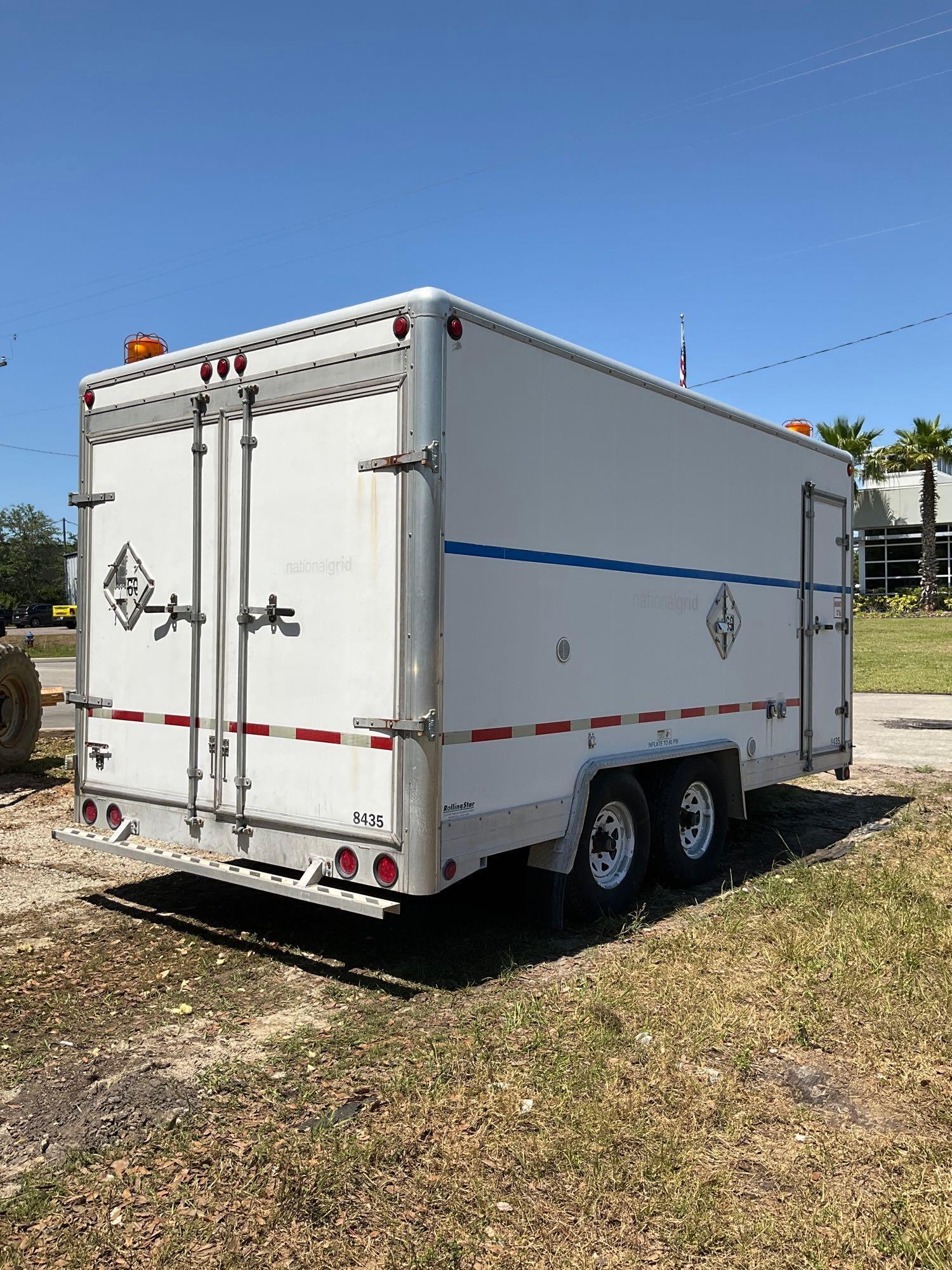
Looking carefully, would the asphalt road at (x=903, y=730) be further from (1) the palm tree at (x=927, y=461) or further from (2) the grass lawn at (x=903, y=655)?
(1) the palm tree at (x=927, y=461)

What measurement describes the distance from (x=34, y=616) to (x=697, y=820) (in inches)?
2287

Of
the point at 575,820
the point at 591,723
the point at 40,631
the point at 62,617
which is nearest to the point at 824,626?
the point at 591,723

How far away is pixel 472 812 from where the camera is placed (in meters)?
5.41

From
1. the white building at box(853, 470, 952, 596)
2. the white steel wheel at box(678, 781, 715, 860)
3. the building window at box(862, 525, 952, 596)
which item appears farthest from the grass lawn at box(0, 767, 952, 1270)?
the building window at box(862, 525, 952, 596)

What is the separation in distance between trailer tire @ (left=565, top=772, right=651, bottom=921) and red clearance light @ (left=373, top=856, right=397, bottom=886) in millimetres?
1426

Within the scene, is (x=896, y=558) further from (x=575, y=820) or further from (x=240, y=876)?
(x=240, y=876)

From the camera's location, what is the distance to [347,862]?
5359 mm

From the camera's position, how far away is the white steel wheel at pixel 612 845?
6570 mm

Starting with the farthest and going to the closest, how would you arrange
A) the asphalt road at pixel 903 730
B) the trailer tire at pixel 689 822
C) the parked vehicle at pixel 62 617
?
the parked vehicle at pixel 62 617
the asphalt road at pixel 903 730
the trailer tire at pixel 689 822

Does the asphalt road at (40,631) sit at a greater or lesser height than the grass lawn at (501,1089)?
greater

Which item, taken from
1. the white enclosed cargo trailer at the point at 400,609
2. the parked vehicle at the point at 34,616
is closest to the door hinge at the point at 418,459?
the white enclosed cargo trailer at the point at 400,609

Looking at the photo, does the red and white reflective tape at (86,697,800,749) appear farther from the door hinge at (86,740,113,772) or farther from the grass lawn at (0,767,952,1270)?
the grass lawn at (0,767,952,1270)

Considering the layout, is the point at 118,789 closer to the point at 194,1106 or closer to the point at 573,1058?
the point at 194,1106

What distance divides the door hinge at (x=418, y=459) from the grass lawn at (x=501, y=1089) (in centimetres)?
258
